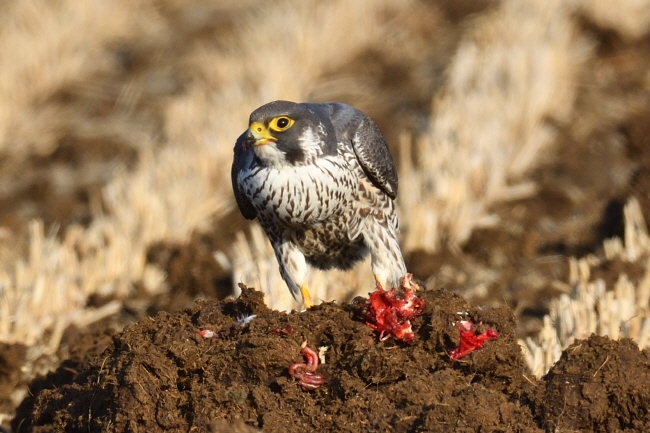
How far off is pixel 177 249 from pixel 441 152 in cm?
250

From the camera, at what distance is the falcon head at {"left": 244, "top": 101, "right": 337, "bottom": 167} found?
4.74 metres

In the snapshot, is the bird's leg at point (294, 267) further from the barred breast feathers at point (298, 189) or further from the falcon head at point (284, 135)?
the falcon head at point (284, 135)

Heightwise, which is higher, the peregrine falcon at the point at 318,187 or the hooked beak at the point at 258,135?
the hooked beak at the point at 258,135

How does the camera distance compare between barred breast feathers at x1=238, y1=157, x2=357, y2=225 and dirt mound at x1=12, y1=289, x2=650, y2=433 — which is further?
barred breast feathers at x1=238, y1=157, x2=357, y2=225

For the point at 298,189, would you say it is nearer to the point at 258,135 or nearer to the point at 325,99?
the point at 258,135

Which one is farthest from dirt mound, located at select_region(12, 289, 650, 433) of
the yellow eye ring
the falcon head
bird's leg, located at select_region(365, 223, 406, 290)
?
bird's leg, located at select_region(365, 223, 406, 290)

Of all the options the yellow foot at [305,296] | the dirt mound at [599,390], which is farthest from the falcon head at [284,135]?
the dirt mound at [599,390]

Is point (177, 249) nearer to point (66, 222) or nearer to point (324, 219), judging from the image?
point (66, 222)

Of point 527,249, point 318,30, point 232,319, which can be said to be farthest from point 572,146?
point 232,319

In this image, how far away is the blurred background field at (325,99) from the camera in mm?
6793

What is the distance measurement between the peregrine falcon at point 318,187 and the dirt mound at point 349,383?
1.94ft

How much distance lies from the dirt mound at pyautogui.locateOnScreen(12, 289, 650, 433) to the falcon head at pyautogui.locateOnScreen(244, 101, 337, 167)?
0.70 meters

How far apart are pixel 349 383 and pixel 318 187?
1.07 m

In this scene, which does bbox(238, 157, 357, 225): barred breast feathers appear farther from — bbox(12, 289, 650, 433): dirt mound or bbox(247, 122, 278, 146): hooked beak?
bbox(12, 289, 650, 433): dirt mound
